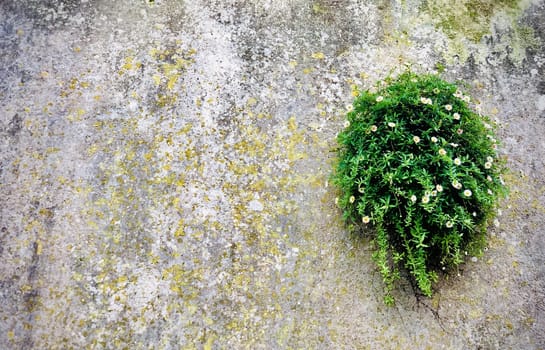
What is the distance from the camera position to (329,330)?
2324 mm

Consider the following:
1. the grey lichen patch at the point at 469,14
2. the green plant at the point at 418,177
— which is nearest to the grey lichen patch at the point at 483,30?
the grey lichen patch at the point at 469,14

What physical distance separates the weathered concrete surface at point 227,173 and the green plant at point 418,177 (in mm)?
188

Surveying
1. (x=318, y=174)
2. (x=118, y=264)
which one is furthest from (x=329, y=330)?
(x=118, y=264)

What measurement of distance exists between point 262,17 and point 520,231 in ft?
6.93

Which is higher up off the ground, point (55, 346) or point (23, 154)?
point (23, 154)

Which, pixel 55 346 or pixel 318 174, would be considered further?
pixel 318 174

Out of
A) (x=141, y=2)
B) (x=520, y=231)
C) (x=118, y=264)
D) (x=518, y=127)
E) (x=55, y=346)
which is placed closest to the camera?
(x=55, y=346)

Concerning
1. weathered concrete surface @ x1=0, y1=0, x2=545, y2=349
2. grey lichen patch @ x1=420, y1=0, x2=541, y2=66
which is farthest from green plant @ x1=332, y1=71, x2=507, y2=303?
grey lichen patch @ x1=420, y1=0, x2=541, y2=66

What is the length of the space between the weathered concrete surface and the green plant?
7.4 inches

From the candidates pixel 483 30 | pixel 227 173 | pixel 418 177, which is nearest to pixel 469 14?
pixel 483 30

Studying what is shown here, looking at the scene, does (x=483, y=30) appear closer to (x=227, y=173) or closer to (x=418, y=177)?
(x=418, y=177)

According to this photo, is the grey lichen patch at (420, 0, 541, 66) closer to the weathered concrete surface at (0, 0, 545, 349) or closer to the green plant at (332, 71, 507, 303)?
the weathered concrete surface at (0, 0, 545, 349)

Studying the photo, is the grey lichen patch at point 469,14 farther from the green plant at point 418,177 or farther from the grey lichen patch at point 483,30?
the green plant at point 418,177

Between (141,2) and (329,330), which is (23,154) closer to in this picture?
(141,2)
